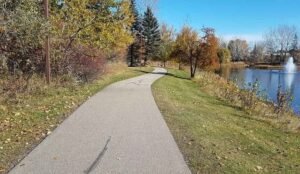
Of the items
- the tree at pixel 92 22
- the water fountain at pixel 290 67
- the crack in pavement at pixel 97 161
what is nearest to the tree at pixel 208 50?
the tree at pixel 92 22

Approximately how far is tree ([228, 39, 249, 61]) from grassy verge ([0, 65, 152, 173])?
119614mm

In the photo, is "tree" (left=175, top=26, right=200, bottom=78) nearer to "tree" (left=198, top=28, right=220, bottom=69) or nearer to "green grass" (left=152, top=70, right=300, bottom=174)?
"tree" (left=198, top=28, right=220, bottom=69)

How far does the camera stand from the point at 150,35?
61.7m

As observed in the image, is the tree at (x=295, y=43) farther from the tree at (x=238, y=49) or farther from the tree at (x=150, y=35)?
the tree at (x=150, y=35)

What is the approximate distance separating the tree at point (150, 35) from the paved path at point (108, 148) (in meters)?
51.0

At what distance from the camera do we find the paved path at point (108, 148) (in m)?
5.86

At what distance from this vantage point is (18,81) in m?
14.4

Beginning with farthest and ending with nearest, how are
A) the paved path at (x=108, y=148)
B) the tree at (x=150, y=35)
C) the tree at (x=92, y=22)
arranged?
the tree at (x=150, y=35) → the tree at (x=92, y=22) → the paved path at (x=108, y=148)

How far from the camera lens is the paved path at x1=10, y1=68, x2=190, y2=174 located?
5863 mm

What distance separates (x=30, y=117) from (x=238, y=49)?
439 feet

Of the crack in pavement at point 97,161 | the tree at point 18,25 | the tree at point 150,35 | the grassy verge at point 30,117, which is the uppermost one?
the tree at point 150,35

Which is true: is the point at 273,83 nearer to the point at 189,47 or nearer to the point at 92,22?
the point at 189,47

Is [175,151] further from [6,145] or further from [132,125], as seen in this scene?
[6,145]

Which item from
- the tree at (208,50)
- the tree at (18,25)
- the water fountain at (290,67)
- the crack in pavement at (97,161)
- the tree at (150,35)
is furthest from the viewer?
the water fountain at (290,67)
